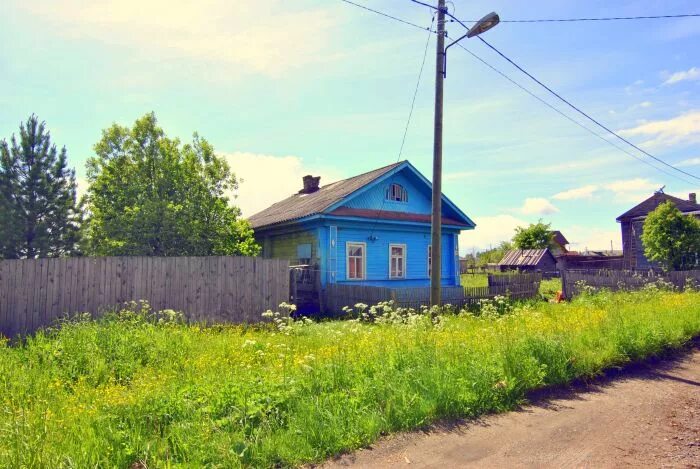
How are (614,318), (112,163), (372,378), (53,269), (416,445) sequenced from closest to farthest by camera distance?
1. (416,445)
2. (372,378)
3. (614,318)
4. (53,269)
5. (112,163)

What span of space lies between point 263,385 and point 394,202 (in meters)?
15.0

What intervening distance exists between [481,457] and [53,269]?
9.83 m

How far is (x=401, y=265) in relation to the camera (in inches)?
740

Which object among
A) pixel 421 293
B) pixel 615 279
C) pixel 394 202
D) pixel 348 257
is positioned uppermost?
pixel 394 202

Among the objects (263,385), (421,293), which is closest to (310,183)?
(421,293)

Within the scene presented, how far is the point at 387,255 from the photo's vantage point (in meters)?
18.2

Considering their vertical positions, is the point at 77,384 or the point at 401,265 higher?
the point at 401,265

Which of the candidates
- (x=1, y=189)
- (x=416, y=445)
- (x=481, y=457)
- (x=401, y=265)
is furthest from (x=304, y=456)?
(x=1, y=189)

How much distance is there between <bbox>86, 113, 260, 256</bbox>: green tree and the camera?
1454 cm

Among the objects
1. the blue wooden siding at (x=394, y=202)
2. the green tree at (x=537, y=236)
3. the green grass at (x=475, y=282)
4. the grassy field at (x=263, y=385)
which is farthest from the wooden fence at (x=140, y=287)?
the green tree at (x=537, y=236)

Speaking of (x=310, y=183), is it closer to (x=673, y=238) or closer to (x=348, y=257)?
(x=348, y=257)

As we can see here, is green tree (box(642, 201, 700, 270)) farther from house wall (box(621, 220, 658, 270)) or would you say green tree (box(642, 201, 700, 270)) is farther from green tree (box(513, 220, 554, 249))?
green tree (box(513, 220, 554, 249))

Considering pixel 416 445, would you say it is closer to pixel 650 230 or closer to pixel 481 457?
pixel 481 457

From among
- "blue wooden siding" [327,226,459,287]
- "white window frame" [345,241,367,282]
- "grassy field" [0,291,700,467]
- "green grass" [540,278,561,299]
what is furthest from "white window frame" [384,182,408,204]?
"grassy field" [0,291,700,467]
